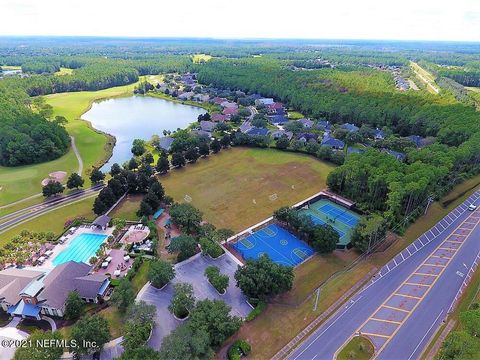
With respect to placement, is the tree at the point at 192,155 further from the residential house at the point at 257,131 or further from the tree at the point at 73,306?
the tree at the point at 73,306

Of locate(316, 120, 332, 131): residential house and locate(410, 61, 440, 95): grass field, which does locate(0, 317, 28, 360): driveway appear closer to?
locate(316, 120, 332, 131): residential house

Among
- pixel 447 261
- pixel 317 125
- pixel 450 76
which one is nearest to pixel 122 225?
pixel 447 261

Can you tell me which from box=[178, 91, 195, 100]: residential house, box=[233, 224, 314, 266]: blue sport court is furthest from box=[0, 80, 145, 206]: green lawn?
box=[178, 91, 195, 100]: residential house

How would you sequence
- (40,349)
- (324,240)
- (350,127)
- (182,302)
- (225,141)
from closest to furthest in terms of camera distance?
1. (40,349)
2. (182,302)
3. (324,240)
4. (225,141)
5. (350,127)

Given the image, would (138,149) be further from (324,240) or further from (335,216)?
(324,240)

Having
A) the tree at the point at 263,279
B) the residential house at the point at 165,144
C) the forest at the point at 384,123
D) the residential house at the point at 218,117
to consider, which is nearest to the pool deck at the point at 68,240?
the tree at the point at 263,279

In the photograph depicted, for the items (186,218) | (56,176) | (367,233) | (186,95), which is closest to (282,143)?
(367,233)

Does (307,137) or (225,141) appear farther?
(307,137)
